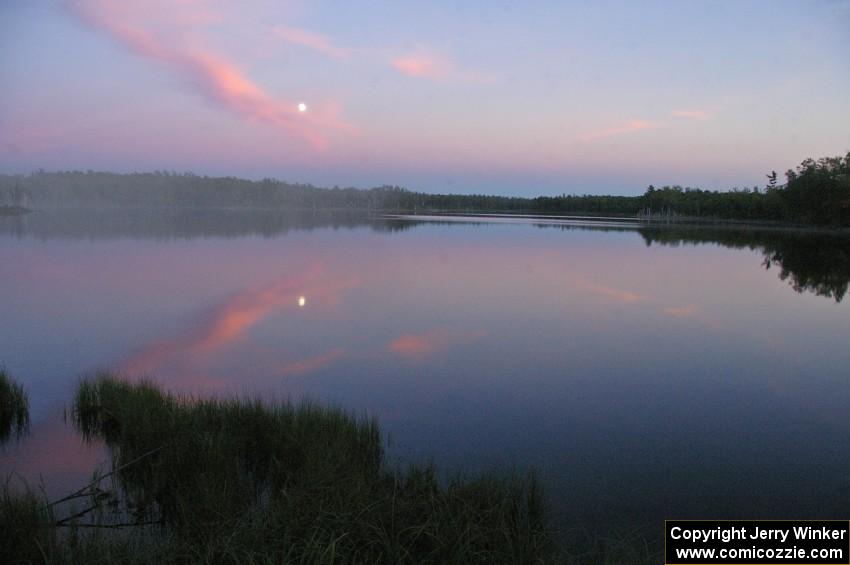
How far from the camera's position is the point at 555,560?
3838 mm

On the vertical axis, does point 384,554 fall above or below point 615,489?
above

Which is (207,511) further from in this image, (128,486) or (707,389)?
(707,389)

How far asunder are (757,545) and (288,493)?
11.9 ft

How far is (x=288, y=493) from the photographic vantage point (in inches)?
184

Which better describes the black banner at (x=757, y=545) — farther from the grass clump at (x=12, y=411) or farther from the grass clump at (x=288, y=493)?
the grass clump at (x=12, y=411)

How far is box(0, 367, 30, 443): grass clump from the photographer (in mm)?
6834

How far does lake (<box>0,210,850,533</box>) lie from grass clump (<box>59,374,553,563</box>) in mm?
581

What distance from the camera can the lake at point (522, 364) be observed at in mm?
6008

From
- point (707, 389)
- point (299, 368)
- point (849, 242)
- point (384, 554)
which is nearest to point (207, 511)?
point (384, 554)

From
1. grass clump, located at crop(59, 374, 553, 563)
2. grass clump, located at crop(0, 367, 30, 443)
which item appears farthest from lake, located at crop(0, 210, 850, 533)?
grass clump, located at crop(59, 374, 553, 563)

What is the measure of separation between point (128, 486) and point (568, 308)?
13306 mm

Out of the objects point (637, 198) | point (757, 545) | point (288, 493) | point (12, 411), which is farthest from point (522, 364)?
point (637, 198)

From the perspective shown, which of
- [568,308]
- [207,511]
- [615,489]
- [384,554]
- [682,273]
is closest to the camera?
[384,554]

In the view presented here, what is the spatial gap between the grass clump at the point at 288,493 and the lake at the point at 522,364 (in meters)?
0.58
